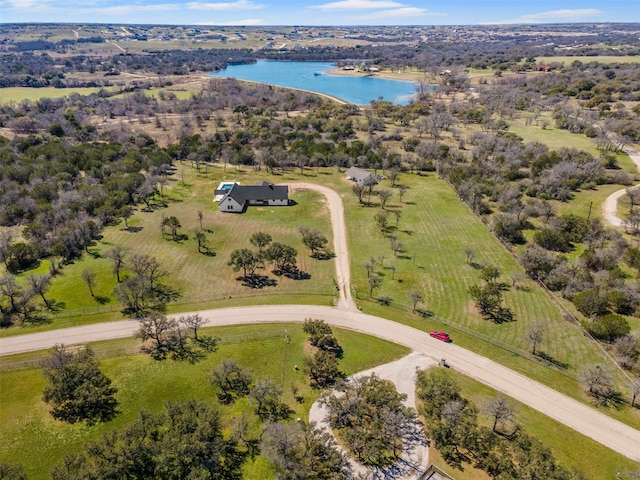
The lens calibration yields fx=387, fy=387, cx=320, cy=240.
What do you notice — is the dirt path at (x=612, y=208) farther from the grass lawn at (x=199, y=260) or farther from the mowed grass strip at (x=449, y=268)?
the grass lawn at (x=199, y=260)

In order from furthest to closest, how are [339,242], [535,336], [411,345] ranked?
1. [339,242]
2. [411,345]
3. [535,336]

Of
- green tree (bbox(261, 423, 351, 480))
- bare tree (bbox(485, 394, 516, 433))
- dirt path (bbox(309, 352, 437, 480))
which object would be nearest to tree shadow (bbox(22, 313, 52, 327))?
green tree (bbox(261, 423, 351, 480))

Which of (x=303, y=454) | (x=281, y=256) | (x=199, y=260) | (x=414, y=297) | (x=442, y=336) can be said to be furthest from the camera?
(x=199, y=260)

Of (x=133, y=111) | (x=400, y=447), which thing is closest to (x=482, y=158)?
(x=400, y=447)

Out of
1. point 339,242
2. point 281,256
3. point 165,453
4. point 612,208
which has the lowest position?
point 612,208

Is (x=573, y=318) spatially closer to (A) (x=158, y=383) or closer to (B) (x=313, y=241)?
(B) (x=313, y=241)

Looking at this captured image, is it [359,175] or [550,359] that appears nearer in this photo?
[550,359]

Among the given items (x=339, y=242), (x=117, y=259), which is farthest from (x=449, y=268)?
(x=117, y=259)
